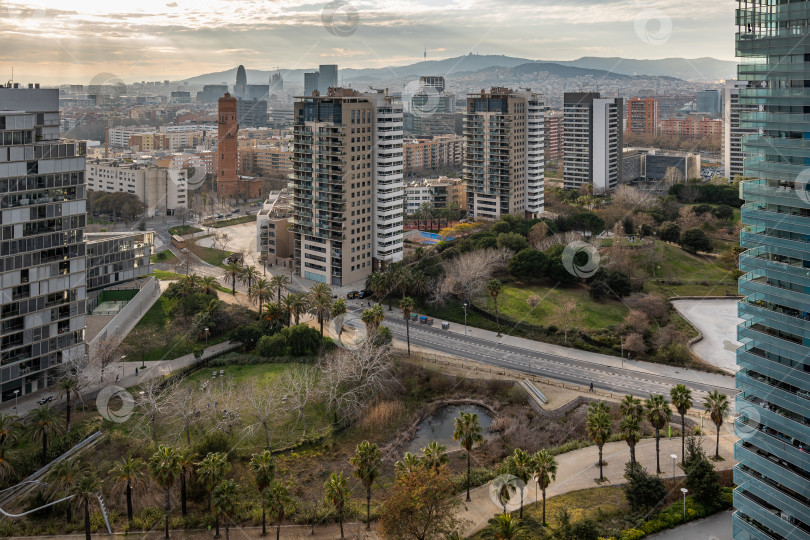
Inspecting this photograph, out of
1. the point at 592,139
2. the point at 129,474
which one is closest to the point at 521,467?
the point at 129,474

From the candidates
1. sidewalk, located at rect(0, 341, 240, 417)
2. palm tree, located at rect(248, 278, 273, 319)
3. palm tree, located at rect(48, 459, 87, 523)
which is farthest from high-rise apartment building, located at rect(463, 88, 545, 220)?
palm tree, located at rect(48, 459, 87, 523)

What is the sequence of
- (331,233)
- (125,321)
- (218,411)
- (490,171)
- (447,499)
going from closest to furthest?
(447,499) → (218,411) → (125,321) → (331,233) → (490,171)

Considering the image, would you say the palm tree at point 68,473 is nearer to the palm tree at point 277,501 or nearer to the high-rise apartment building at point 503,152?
the palm tree at point 277,501

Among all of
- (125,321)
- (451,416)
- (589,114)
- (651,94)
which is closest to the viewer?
(451,416)

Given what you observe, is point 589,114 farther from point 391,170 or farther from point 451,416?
point 451,416

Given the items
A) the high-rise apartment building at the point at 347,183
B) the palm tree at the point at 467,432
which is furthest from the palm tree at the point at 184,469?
the high-rise apartment building at the point at 347,183

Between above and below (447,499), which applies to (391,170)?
above

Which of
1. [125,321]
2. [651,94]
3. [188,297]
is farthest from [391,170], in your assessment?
[651,94]

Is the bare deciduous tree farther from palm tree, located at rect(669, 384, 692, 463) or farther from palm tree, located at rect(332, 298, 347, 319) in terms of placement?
palm tree, located at rect(669, 384, 692, 463)
